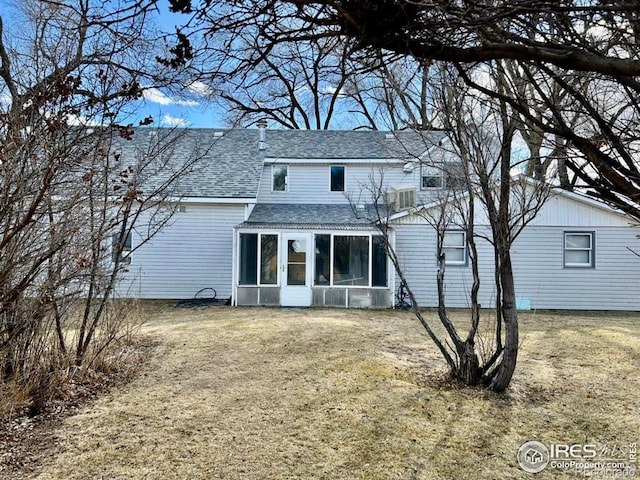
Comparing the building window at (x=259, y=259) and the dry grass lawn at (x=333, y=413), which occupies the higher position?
the building window at (x=259, y=259)

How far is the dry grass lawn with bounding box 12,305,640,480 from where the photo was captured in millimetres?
3627

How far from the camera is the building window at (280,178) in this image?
15.9m

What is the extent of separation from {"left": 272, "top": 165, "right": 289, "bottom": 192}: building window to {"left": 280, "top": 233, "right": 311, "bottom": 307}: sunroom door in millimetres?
3540

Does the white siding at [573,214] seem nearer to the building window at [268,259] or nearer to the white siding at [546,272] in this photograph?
the white siding at [546,272]

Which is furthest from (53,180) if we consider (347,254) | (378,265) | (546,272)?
(546,272)

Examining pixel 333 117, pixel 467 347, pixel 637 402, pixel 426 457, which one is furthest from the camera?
pixel 333 117

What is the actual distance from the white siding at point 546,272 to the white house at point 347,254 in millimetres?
32

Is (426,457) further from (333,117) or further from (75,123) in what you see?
(333,117)

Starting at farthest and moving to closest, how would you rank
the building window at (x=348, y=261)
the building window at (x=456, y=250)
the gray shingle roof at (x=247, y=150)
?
the gray shingle roof at (x=247, y=150) → the building window at (x=456, y=250) → the building window at (x=348, y=261)

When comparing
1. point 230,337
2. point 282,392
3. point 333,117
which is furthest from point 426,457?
point 333,117

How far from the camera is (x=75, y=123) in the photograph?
419 cm

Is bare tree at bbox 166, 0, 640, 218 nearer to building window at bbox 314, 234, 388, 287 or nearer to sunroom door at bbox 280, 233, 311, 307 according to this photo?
building window at bbox 314, 234, 388, 287

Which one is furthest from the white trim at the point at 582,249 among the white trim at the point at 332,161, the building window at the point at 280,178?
the building window at the point at 280,178

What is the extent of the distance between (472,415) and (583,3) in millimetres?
4185
